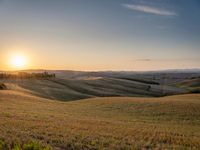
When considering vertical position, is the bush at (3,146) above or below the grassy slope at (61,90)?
above

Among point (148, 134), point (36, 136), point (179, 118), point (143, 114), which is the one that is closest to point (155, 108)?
point (143, 114)

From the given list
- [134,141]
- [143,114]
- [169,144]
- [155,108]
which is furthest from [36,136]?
[155,108]

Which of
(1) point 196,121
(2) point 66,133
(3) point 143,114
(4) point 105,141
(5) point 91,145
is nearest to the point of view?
(5) point 91,145

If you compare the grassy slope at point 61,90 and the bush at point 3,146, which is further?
the grassy slope at point 61,90

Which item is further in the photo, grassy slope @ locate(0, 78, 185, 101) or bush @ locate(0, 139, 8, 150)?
grassy slope @ locate(0, 78, 185, 101)

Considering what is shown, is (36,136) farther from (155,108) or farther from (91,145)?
(155,108)

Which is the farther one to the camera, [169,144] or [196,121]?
[196,121]

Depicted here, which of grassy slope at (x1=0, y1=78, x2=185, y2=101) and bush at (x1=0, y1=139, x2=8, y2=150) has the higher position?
bush at (x1=0, y1=139, x2=8, y2=150)

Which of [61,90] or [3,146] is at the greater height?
[3,146]

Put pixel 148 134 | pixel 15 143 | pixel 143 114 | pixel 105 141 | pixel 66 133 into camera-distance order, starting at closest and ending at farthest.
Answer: pixel 15 143 < pixel 105 141 < pixel 66 133 < pixel 148 134 < pixel 143 114

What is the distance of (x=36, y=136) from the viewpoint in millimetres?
14461

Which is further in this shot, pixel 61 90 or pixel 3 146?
pixel 61 90

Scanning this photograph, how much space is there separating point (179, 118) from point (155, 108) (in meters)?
7.27

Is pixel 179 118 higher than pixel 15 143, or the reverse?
pixel 15 143
